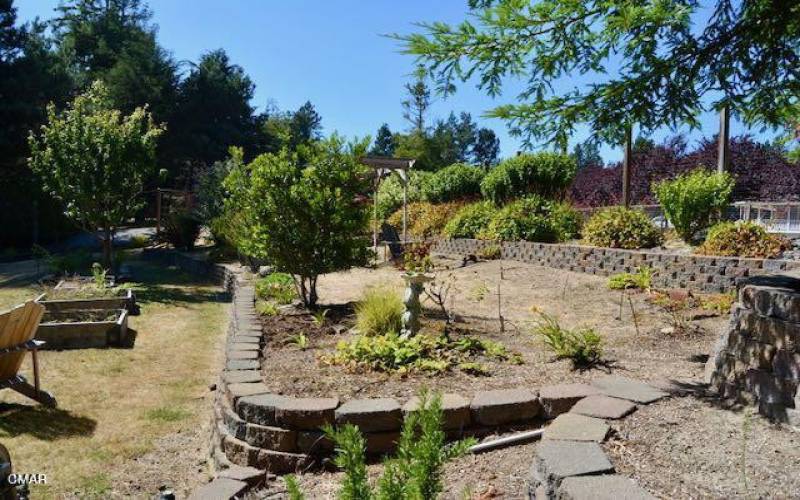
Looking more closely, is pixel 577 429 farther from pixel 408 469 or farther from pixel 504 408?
pixel 408 469

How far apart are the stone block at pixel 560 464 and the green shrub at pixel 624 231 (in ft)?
25.3

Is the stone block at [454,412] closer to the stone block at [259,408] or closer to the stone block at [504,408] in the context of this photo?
the stone block at [504,408]

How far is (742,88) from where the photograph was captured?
3.94 metres

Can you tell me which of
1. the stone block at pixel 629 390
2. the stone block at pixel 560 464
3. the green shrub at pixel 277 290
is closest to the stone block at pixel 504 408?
the stone block at pixel 629 390

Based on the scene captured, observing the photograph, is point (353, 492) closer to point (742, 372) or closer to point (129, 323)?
point (742, 372)

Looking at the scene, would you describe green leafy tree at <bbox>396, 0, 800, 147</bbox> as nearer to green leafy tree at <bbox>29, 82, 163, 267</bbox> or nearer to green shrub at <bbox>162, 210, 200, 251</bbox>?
green leafy tree at <bbox>29, 82, 163, 267</bbox>

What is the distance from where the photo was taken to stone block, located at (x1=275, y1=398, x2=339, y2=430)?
3.21 meters

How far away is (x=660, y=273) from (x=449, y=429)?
19.1 feet

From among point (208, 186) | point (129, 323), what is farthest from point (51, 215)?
point (129, 323)

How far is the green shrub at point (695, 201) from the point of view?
923cm

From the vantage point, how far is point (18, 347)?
4.43 m

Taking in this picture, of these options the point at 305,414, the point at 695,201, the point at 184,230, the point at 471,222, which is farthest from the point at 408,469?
the point at 184,230

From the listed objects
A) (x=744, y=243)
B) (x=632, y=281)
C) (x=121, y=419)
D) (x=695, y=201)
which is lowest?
(x=121, y=419)

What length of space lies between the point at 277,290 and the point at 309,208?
1.65 meters
